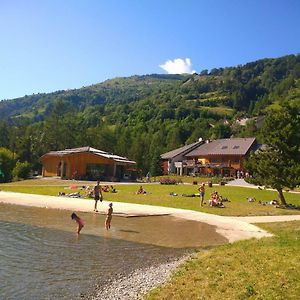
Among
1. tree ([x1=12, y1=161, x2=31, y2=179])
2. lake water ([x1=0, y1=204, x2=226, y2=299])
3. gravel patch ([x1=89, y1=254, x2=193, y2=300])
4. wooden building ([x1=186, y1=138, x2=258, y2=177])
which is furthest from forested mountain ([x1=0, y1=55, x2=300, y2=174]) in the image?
gravel patch ([x1=89, y1=254, x2=193, y2=300])

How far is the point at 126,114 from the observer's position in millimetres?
187625

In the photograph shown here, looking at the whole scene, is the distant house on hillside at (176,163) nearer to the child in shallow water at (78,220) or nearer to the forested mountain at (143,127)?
the forested mountain at (143,127)

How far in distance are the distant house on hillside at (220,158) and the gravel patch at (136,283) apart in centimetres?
6943

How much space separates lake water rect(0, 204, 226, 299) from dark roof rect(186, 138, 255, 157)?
59659 mm

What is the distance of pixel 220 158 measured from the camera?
86688 mm

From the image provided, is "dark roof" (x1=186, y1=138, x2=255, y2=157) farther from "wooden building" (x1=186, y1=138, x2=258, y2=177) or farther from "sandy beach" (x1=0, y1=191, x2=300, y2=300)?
"sandy beach" (x1=0, y1=191, x2=300, y2=300)

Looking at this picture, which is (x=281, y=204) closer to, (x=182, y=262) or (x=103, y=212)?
(x=103, y=212)

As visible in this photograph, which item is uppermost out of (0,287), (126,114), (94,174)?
(126,114)

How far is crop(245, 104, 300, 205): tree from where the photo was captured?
112 ft

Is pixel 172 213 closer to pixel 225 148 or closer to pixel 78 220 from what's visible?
pixel 78 220

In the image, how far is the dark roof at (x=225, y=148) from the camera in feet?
278

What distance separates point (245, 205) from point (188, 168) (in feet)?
179

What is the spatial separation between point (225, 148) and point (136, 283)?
255 ft

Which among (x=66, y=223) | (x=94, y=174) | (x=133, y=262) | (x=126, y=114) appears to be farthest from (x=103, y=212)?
(x=126, y=114)
